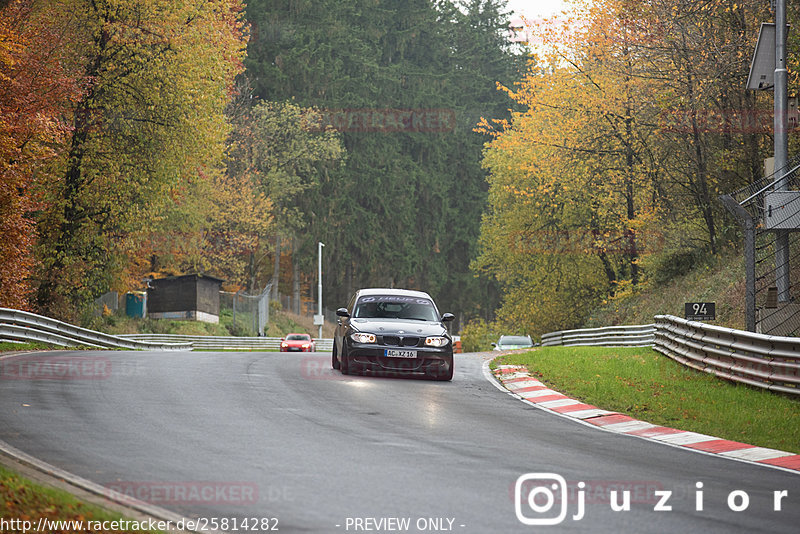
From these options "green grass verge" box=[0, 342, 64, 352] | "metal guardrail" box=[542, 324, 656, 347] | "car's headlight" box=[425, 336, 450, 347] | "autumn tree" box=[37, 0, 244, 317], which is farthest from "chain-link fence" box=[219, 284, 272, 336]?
"car's headlight" box=[425, 336, 450, 347]

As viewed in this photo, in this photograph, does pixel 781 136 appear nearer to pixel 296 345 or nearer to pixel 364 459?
pixel 364 459

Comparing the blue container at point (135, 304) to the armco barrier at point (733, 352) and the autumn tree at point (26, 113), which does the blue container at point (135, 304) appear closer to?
the autumn tree at point (26, 113)

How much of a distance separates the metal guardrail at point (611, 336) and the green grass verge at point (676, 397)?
5.42m

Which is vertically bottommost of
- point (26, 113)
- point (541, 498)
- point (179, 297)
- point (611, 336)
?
point (541, 498)

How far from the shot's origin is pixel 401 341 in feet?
59.1

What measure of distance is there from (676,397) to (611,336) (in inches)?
695

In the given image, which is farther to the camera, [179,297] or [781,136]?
[179,297]

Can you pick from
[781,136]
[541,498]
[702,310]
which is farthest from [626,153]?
[541,498]

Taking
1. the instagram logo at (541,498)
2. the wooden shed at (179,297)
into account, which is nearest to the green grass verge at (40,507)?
the instagram logo at (541,498)

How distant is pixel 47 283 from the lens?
34125mm

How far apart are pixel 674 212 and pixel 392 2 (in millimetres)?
57145

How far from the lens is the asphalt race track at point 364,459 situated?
25.5 ft

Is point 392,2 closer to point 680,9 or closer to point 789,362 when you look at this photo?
point 680,9

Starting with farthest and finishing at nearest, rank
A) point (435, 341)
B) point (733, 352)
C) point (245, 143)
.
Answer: point (245, 143)
point (435, 341)
point (733, 352)
